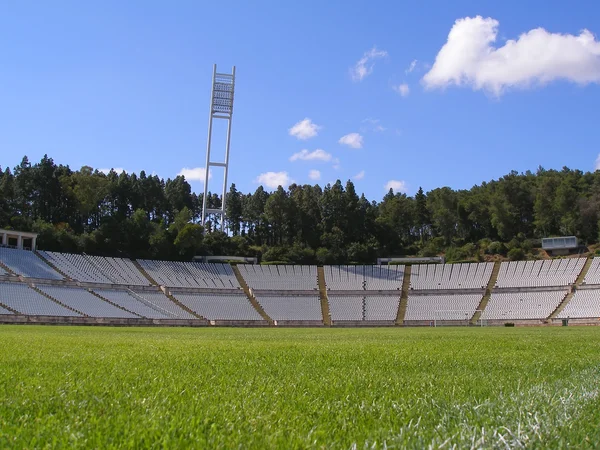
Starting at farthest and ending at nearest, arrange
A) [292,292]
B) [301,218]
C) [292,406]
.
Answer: [301,218]
[292,292]
[292,406]

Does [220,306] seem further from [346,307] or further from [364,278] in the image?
[364,278]

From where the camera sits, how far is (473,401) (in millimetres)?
4414

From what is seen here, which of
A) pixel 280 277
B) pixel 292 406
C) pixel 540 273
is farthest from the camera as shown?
pixel 280 277

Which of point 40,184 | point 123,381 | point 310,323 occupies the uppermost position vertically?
point 40,184

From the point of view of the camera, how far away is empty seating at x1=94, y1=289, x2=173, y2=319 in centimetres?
5429

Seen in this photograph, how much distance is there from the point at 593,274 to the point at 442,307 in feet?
58.4

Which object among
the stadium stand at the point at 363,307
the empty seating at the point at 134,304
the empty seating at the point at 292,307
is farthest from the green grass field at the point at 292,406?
the empty seating at the point at 292,307

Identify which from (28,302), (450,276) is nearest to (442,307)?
(450,276)

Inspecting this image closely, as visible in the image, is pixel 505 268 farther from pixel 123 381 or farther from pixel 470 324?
pixel 123 381

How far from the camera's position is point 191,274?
7125 cm

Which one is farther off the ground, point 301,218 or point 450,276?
point 301,218

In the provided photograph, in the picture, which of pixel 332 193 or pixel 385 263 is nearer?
pixel 385 263

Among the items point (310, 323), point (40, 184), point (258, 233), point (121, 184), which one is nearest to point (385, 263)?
point (258, 233)

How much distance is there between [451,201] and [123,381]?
300 feet
